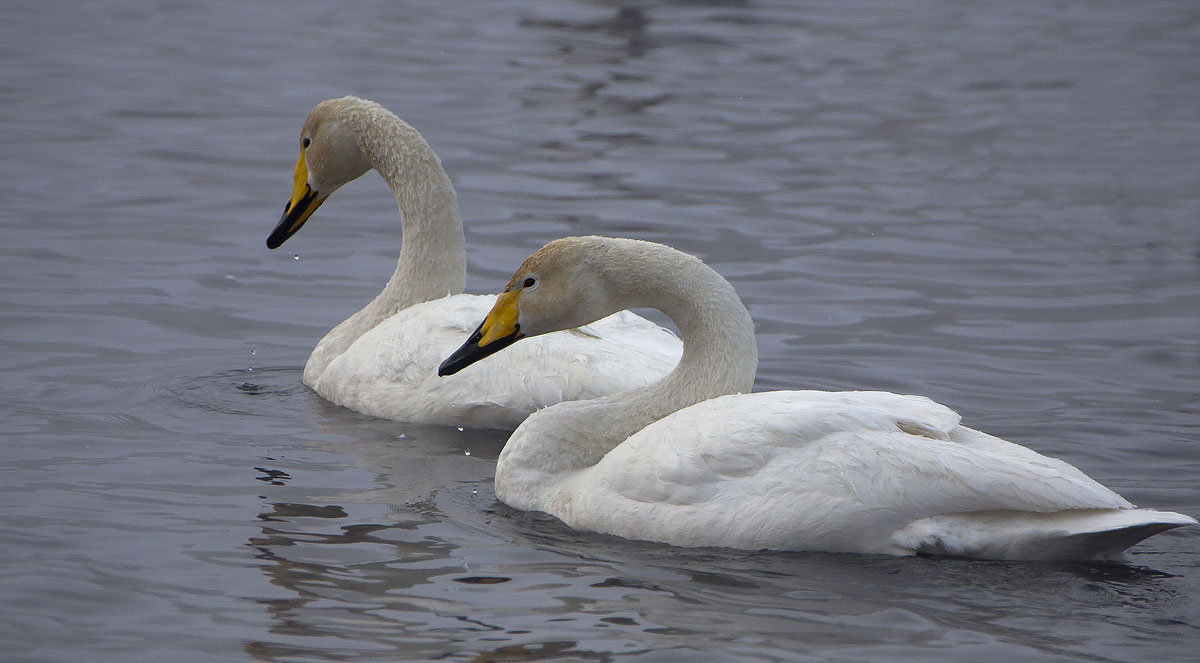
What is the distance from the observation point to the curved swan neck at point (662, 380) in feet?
23.5

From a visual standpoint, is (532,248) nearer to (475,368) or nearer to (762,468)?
(475,368)

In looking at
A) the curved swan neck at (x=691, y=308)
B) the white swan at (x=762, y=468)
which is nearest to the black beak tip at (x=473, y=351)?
the white swan at (x=762, y=468)

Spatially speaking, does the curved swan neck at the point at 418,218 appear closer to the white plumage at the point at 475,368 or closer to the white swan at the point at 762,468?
the white plumage at the point at 475,368

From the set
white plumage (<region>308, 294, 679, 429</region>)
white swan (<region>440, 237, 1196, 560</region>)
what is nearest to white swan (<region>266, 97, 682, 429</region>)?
white plumage (<region>308, 294, 679, 429</region>)

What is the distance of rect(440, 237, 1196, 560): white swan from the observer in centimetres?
625

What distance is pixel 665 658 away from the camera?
18.5 ft

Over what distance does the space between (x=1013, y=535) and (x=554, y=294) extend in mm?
2145

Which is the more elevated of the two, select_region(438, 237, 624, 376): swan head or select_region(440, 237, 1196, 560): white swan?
select_region(438, 237, 624, 376): swan head

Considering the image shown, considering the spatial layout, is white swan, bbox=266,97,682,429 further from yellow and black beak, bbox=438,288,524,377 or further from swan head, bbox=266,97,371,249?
yellow and black beak, bbox=438,288,524,377

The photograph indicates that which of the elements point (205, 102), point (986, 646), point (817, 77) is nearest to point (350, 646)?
point (986, 646)

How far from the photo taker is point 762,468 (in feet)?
21.1

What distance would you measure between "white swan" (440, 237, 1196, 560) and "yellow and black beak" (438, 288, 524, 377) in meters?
0.19

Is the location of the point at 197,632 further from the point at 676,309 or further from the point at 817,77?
the point at 817,77

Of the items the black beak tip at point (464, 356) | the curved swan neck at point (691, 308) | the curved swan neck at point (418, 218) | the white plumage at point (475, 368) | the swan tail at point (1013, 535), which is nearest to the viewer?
the swan tail at point (1013, 535)
